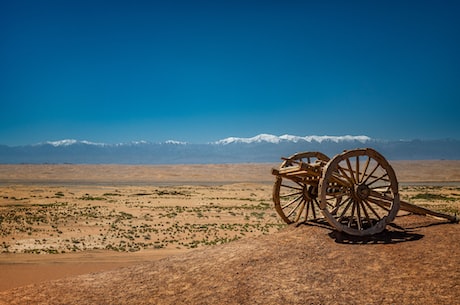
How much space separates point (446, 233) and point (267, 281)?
4.71 m

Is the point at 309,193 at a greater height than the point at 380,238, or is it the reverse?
the point at 309,193

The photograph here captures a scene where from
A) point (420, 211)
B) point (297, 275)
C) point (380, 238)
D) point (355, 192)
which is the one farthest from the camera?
point (420, 211)

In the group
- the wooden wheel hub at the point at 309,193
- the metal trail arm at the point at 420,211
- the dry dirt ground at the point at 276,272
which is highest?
the wooden wheel hub at the point at 309,193

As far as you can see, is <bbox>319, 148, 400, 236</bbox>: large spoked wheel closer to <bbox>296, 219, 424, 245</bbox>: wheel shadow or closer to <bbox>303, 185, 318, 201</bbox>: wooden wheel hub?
<bbox>296, 219, 424, 245</bbox>: wheel shadow

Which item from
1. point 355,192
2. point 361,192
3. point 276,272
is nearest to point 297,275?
point 276,272

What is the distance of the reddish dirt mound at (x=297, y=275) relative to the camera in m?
7.27

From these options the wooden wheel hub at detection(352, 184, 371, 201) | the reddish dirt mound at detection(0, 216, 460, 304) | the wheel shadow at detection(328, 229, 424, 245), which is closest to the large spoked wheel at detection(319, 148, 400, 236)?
the wooden wheel hub at detection(352, 184, 371, 201)

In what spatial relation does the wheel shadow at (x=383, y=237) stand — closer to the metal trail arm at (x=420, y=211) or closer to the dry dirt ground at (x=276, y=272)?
the dry dirt ground at (x=276, y=272)

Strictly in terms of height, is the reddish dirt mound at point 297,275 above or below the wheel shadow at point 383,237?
below

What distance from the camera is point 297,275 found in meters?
8.16

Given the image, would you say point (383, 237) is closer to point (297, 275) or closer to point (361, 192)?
point (361, 192)

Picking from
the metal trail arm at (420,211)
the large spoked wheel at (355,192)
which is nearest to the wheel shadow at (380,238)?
the large spoked wheel at (355,192)

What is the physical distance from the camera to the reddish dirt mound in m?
7.27

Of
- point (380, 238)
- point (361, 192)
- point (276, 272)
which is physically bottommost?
point (276, 272)
